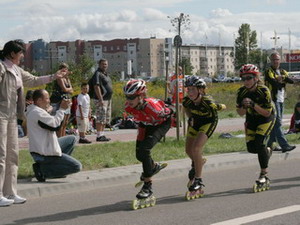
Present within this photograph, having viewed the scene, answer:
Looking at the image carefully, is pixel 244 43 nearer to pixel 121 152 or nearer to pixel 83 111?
pixel 83 111

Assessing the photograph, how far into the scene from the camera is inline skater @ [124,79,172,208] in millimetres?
8242

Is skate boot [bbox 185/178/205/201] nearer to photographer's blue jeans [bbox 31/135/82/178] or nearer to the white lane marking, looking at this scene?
the white lane marking

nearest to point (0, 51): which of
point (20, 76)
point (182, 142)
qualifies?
point (20, 76)

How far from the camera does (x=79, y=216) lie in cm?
795

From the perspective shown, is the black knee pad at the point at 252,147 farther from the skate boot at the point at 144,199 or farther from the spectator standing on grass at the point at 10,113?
the spectator standing on grass at the point at 10,113

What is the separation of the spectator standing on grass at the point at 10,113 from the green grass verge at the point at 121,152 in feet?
4.65

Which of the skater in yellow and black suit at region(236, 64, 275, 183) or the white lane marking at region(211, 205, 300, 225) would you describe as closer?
the white lane marking at region(211, 205, 300, 225)

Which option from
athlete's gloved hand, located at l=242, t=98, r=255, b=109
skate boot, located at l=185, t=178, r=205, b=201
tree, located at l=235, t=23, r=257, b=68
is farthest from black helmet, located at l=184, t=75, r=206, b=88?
tree, located at l=235, t=23, r=257, b=68

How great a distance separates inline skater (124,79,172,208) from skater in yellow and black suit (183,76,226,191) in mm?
530

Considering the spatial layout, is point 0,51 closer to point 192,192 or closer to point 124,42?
point 192,192

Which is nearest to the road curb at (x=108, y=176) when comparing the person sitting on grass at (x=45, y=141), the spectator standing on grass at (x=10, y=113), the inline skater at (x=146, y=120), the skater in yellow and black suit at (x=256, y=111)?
the person sitting on grass at (x=45, y=141)

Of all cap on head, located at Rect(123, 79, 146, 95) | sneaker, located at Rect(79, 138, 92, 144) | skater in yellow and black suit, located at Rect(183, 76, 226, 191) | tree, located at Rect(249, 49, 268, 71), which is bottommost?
tree, located at Rect(249, 49, 268, 71)

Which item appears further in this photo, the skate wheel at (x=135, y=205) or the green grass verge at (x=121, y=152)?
the green grass verge at (x=121, y=152)

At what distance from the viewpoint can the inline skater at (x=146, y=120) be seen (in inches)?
324
